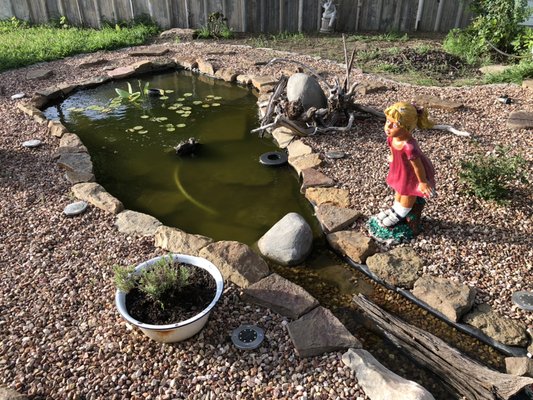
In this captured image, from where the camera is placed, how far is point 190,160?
4855mm

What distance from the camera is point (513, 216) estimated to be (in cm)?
357

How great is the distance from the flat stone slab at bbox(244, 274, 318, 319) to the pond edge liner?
615 mm

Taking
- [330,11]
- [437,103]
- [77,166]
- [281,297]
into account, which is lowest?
[281,297]

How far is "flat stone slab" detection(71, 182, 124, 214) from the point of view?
3.81m

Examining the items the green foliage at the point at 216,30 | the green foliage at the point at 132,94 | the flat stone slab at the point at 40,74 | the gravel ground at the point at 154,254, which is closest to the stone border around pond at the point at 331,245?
the gravel ground at the point at 154,254

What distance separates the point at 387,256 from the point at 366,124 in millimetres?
2434

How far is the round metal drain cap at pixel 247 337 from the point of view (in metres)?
2.53

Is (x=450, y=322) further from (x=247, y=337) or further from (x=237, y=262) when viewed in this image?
(x=237, y=262)

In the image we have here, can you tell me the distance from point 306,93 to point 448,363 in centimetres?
356

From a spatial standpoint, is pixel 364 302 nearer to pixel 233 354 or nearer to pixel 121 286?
pixel 233 354

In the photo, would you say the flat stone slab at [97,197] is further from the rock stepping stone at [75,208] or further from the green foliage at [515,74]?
the green foliage at [515,74]

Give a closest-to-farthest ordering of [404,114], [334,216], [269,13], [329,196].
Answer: [404,114] < [334,216] < [329,196] < [269,13]

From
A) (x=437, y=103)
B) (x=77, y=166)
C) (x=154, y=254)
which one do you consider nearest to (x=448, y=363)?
(x=154, y=254)

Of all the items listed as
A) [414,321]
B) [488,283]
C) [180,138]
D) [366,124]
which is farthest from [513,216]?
[180,138]
